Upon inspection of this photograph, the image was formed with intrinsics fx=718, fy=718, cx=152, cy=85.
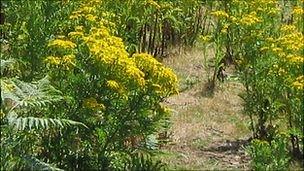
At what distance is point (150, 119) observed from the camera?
5.65 meters

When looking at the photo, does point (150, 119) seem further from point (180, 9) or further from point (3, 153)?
point (180, 9)

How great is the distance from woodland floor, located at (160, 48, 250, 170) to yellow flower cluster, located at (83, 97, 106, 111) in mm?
845

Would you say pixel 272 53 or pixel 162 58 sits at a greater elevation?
pixel 272 53

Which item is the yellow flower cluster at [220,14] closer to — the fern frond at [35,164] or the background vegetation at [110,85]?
the background vegetation at [110,85]

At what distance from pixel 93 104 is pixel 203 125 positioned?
2.58 meters

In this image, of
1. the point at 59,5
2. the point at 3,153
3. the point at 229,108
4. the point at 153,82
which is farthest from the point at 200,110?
the point at 3,153

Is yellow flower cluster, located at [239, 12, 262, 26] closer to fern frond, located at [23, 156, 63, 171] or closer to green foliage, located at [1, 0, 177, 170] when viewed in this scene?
green foliage, located at [1, 0, 177, 170]

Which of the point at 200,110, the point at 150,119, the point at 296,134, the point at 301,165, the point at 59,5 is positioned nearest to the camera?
the point at 150,119

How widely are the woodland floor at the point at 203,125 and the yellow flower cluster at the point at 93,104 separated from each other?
0.84 meters

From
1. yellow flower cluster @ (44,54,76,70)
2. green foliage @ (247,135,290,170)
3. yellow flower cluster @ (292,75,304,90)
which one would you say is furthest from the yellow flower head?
yellow flower cluster @ (44,54,76,70)

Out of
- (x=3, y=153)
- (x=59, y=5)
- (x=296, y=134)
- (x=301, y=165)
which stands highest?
(x=59, y=5)

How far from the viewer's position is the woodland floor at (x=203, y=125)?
6.74 m

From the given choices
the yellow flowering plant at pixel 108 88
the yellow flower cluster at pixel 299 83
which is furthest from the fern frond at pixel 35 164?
the yellow flower cluster at pixel 299 83

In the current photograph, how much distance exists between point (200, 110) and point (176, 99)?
0.36 metres
